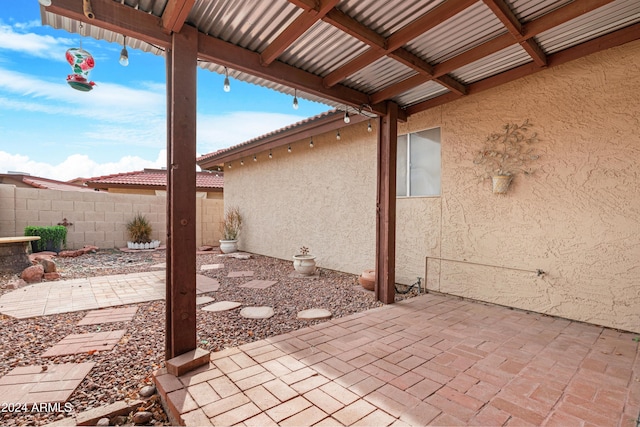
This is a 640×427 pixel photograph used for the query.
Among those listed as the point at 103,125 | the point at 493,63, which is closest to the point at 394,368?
the point at 493,63

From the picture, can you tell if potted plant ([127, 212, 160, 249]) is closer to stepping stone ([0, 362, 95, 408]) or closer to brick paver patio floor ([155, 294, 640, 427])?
stepping stone ([0, 362, 95, 408])

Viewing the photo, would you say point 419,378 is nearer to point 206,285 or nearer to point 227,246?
point 206,285

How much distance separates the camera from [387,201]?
4.57m

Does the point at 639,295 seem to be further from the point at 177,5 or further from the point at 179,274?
the point at 177,5

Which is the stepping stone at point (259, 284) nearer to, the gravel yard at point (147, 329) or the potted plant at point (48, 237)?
the gravel yard at point (147, 329)

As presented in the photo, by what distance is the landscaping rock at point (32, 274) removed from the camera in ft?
18.6

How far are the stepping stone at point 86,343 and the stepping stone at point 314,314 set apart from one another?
2.13 metres

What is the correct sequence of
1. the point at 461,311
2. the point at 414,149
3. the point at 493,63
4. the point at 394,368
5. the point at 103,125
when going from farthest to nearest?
the point at 103,125 → the point at 414,149 → the point at 461,311 → the point at 493,63 → the point at 394,368

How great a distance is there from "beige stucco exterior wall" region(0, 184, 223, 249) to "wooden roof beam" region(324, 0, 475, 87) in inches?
377

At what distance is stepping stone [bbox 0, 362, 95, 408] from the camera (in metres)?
2.22

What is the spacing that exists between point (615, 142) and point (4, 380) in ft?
21.5

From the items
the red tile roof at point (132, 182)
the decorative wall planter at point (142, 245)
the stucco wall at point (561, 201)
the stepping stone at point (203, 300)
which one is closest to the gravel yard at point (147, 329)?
the stepping stone at point (203, 300)

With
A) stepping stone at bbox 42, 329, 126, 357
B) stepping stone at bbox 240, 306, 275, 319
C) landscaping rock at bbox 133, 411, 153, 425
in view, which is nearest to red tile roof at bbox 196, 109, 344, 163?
stepping stone at bbox 240, 306, 275, 319

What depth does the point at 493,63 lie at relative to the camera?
3.82 meters
